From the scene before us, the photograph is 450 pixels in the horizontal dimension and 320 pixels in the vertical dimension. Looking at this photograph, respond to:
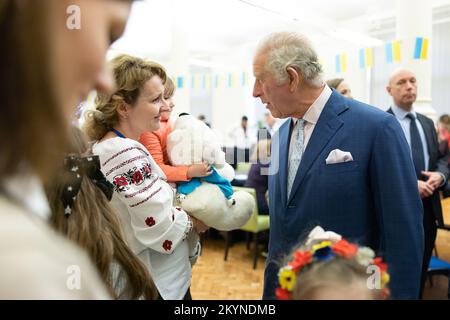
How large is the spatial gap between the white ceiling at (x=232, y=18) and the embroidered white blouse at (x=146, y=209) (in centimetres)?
465

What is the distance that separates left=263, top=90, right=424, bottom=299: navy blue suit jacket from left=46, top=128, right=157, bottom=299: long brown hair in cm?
59

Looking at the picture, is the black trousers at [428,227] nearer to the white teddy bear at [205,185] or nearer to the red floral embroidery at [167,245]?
the white teddy bear at [205,185]

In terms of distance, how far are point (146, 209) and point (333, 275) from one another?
756 mm

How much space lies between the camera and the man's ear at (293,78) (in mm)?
1448

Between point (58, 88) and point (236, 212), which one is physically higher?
point (58, 88)

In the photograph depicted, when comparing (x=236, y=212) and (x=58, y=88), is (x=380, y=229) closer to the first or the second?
(x=236, y=212)

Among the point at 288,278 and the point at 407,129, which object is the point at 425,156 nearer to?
the point at 407,129

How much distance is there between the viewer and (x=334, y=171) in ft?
4.33

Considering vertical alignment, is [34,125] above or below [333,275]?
above

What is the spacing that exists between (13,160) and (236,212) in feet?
4.42

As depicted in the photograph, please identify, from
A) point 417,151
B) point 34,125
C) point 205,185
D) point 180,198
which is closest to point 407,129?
point 417,151

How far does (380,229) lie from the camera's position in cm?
131

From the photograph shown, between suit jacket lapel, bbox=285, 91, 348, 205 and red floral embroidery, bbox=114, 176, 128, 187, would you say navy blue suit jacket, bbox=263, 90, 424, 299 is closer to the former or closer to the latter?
suit jacket lapel, bbox=285, 91, 348, 205
